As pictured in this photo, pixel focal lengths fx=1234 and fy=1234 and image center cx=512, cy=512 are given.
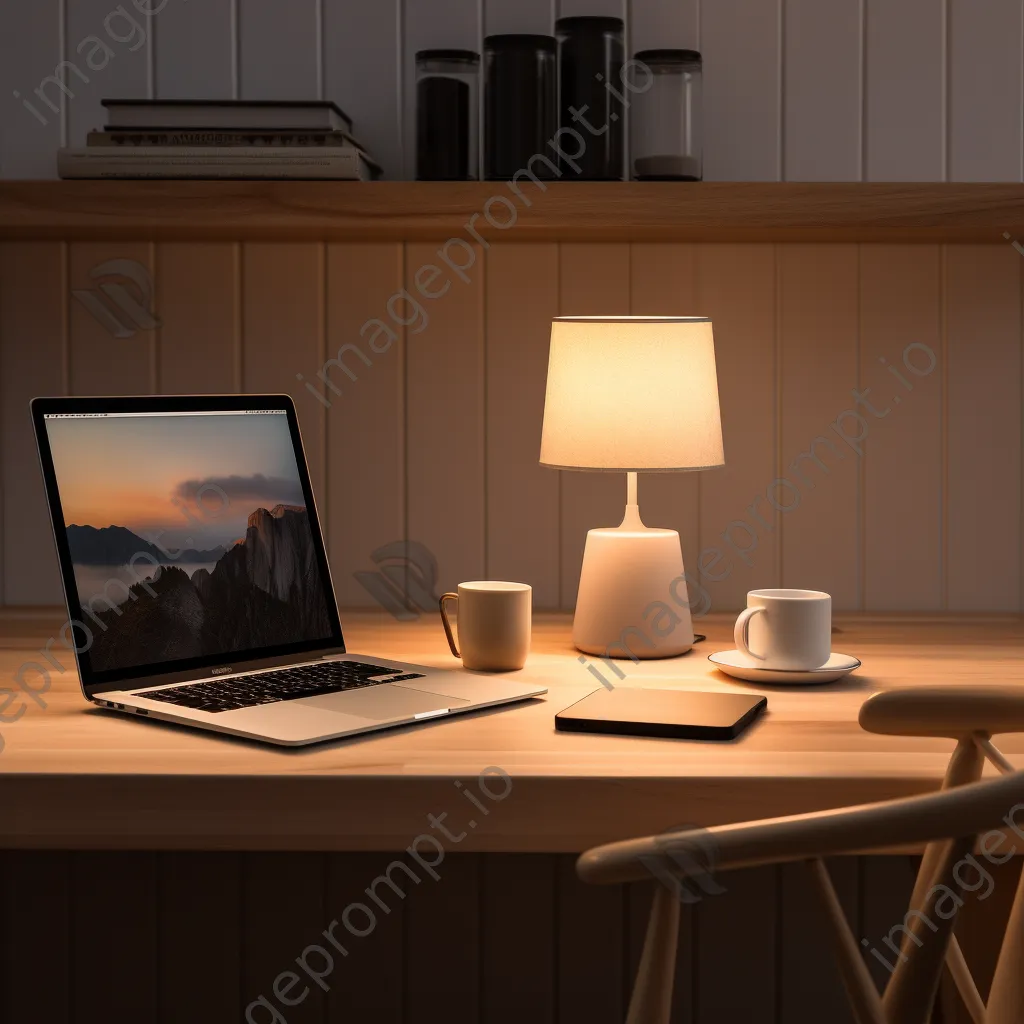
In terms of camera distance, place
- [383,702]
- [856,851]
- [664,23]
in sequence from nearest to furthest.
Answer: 1. [856,851]
2. [383,702]
3. [664,23]

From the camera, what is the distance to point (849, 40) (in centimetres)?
164

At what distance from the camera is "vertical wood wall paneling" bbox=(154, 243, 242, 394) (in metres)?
1.68

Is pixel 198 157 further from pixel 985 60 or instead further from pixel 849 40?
pixel 985 60

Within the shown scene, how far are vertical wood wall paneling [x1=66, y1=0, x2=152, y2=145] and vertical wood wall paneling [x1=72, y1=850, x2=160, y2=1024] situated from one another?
986 mm

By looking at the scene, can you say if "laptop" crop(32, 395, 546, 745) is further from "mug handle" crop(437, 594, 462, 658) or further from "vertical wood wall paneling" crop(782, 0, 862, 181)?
"vertical wood wall paneling" crop(782, 0, 862, 181)

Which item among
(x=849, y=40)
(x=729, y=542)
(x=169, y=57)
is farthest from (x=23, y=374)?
(x=849, y=40)

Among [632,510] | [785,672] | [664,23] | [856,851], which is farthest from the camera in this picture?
[664,23]

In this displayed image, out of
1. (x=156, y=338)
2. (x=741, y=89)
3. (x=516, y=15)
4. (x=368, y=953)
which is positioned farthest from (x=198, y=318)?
Result: (x=368, y=953)

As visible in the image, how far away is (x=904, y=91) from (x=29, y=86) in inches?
45.8

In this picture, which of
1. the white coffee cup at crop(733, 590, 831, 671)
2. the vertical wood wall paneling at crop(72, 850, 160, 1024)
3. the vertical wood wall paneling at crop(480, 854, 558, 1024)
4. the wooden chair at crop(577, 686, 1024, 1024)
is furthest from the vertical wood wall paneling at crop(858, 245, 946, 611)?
the vertical wood wall paneling at crop(72, 850, 160, 1024)

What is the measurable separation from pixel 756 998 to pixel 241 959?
0.72m

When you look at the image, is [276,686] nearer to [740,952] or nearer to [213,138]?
[213,138]

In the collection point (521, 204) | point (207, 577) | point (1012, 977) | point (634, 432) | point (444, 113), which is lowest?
point (1012, 977)

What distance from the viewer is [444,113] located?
4.93 feet
